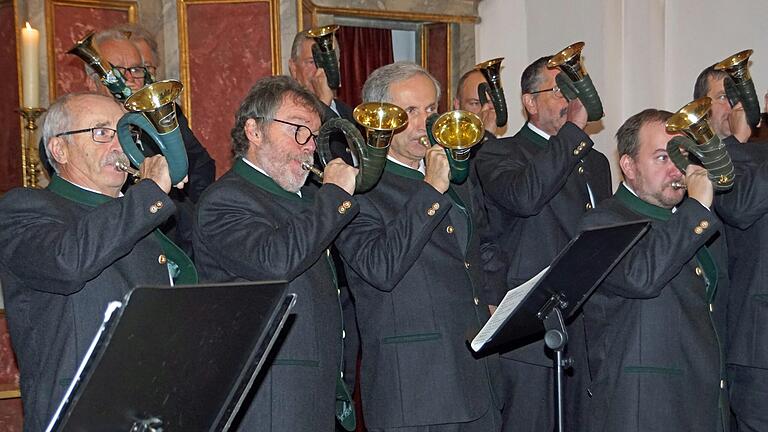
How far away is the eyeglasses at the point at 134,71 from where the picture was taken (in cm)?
482

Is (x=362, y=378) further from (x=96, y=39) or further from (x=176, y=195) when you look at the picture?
(x=96, y=39)

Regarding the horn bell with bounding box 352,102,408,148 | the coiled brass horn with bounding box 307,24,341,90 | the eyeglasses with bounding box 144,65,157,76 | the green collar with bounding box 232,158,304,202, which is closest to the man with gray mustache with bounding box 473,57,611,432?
the coiled brass horn with bounding box 307,24,341,90

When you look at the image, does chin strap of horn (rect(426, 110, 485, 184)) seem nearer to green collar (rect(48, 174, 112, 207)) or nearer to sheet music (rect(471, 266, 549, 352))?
sheet music (rect(471, 266, 549, 352))

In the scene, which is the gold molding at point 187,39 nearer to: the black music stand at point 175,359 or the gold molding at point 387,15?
the gold molding at point 387,15

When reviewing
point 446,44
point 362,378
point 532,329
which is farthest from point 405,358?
point 446,44

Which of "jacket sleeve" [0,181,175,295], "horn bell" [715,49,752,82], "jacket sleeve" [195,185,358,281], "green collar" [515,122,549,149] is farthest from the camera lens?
"green collar" [515,122,549,149]

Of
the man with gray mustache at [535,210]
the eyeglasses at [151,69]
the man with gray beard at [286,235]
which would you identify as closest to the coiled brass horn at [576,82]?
the man with gray mustache at [535,210]

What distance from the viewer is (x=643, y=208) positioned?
4215 mm

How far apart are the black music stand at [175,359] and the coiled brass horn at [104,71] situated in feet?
7.05

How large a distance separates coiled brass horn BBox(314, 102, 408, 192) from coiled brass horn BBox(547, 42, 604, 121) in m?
1.20

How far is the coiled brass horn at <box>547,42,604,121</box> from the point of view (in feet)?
16.0

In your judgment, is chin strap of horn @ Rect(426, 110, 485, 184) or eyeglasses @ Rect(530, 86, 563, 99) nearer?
chin strap of horn @ Rect(426, 110, 485, 184)

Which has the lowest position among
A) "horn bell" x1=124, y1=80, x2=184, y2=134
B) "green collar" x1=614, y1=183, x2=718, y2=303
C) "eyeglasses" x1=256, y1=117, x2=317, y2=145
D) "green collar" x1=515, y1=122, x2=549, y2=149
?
"green collar" x1=614, y1=183, x2=718, y2=303

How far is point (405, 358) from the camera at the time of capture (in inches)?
153
